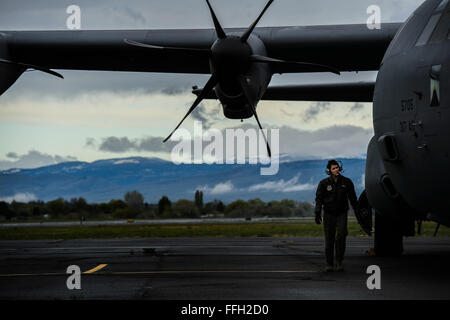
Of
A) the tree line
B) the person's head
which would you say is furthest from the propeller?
the tree line

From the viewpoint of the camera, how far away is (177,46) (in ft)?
45.7

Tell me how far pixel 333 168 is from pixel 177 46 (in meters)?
5.33

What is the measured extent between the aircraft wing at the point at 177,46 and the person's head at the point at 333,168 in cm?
382

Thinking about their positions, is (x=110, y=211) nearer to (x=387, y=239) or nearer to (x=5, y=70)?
(x=5, y=70)

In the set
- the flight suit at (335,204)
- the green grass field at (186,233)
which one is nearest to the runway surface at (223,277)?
the flight suit at (335,204)

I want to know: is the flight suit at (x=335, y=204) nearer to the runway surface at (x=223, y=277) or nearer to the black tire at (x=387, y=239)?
the runway surface at (x=223, y=277)

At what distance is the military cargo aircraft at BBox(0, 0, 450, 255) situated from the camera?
809 centimetres

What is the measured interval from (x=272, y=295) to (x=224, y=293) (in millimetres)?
615

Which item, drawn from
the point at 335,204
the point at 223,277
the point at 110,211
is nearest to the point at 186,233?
the point at 335,204

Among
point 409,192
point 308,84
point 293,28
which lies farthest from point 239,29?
point 409,192

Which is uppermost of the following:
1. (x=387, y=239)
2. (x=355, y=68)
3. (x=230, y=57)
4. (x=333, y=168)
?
(x=355, y=68)

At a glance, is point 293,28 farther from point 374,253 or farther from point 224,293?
point 224,293

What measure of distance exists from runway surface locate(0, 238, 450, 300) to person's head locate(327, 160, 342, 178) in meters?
1.65

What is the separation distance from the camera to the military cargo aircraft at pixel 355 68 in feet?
26.6
